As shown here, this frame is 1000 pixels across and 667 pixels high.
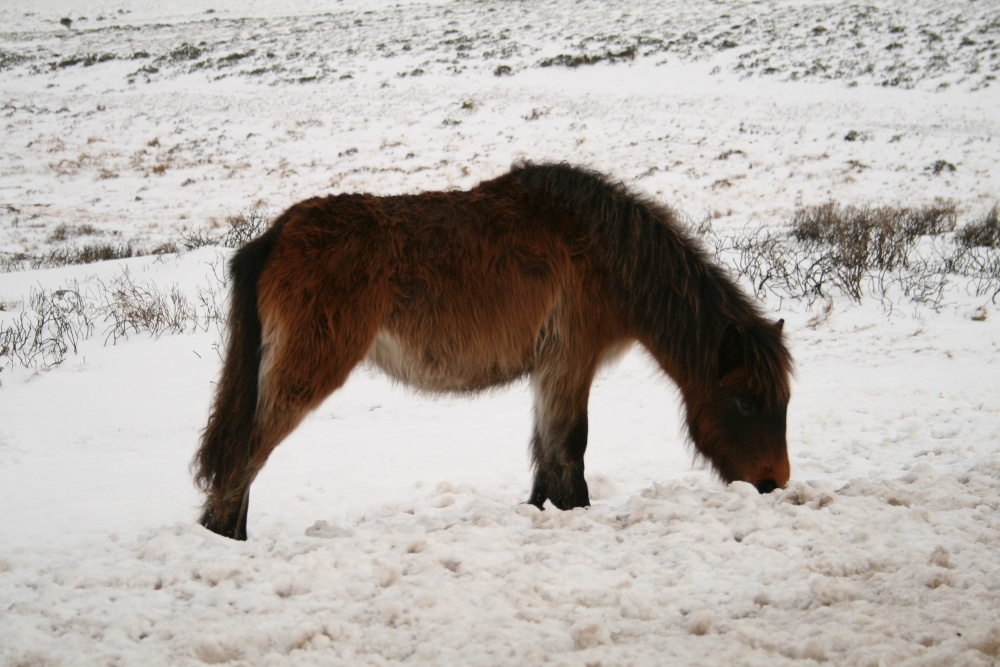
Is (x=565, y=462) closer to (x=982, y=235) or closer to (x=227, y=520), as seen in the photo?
(x=227, y=520)

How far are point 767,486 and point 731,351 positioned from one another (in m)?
0.73

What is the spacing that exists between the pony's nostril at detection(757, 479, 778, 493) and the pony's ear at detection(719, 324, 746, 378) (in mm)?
599

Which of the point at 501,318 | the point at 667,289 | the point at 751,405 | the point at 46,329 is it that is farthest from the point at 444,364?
the point at 46,329

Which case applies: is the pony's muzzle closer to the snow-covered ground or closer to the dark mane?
the snow-covered ground

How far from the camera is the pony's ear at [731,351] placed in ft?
12.1

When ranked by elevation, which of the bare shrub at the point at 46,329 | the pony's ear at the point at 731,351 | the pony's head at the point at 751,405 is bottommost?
the bare shrub at the point at 46,329

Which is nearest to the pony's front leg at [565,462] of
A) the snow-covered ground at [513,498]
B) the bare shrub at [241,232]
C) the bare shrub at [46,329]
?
the snow-covered ground at [513,498]

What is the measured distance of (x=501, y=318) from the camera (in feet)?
12.3

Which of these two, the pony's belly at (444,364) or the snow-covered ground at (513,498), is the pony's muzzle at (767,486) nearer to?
the snow-covered ground at (513,498)

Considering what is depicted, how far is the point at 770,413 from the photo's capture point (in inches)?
145

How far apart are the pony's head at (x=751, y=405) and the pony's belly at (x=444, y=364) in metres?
1.06

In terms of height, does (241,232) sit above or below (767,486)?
above

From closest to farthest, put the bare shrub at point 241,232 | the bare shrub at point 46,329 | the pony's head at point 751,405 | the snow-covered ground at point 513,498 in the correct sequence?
the snow-covered ground at point 513,498
the pony's head at point 751,405
the bare shrub at point 46,329
the bare shrub at point 241,232

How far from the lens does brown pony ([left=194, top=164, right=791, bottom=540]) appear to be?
345cm
